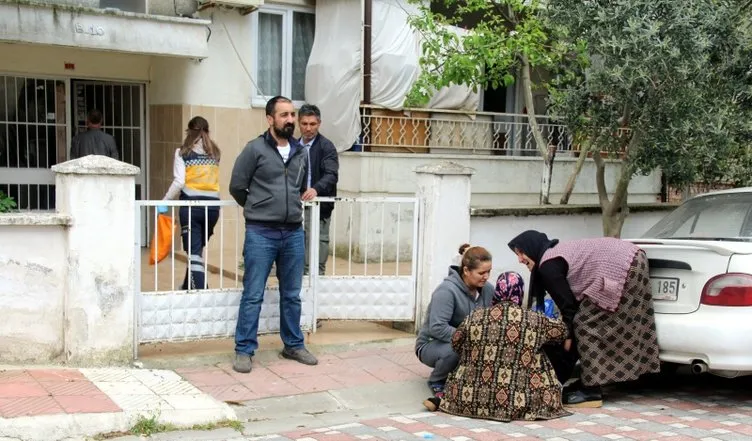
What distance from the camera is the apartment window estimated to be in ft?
37.6

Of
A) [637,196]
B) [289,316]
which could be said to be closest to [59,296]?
[289,316]

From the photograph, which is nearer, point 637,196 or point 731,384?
point 731,384

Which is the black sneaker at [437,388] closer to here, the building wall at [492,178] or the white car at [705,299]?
the white car at [705,299]

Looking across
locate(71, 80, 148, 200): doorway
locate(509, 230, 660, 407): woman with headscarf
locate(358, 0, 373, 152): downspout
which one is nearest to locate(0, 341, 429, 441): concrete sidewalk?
locate(509, 230, 660, 407): woman with headscarf

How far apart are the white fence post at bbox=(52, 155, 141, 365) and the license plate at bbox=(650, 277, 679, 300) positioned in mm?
3730

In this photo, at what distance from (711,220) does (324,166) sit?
3.21 m

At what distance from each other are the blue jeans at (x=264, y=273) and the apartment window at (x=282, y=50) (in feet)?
17.6

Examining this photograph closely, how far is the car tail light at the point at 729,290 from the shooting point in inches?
219

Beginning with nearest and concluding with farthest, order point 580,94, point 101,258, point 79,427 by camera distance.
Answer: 1. point 79,427
2. point 101,258
3. point 580,94

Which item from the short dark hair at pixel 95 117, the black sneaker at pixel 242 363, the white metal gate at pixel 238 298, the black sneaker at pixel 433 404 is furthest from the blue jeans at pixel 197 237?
the short dark hair at pixel 95 117

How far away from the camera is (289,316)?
6.45 m

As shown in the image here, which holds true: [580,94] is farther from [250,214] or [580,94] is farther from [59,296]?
[59,296]

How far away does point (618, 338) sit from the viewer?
19.2 feet

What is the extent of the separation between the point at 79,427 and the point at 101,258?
1326mm
